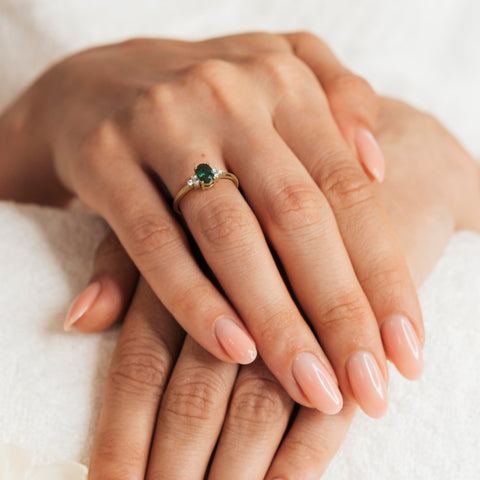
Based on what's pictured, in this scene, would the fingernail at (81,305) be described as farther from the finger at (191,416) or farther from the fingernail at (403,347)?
the fingernail at (403,347)

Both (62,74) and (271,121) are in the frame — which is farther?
(62,74)

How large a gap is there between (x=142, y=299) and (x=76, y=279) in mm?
103

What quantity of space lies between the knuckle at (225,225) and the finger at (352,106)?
22 centimetres

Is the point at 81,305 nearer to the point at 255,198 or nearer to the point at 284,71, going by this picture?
the point at 255,198

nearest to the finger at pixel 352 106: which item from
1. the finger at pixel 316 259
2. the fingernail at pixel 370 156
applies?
the fingernail at pixel 370 156

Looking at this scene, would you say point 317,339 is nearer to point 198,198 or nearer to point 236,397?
point 236,397

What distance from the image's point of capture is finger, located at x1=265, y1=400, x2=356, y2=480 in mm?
609

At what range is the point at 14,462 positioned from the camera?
60 cm

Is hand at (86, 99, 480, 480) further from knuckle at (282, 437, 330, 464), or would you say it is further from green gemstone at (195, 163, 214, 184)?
green gemstone at (195, 163, 214, 184)

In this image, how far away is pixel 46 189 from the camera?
1.09 meters

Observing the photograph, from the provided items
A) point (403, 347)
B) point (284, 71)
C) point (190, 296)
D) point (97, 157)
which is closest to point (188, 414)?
point (190, 296)

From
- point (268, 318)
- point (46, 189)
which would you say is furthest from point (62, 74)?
point (268, 318)

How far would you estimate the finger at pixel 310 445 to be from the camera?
2.00 ft

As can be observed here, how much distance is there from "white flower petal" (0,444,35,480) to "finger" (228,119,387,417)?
0.33 metres
